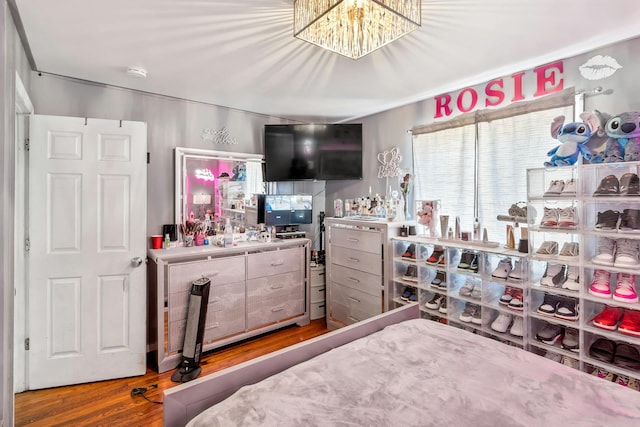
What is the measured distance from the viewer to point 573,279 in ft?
6.37

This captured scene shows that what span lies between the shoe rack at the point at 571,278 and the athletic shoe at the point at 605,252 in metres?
0.01

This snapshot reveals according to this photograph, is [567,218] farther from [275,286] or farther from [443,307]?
[275,286]

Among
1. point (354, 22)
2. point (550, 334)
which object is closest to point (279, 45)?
point (354, 22)

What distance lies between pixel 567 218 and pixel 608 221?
0.63ft

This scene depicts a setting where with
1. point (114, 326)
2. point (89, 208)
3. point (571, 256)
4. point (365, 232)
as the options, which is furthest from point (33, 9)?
point (571, 256)

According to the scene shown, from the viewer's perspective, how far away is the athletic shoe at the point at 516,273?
2162 mm

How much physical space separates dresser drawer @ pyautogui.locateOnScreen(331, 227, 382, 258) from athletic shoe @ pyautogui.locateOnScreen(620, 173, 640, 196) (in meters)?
1.67

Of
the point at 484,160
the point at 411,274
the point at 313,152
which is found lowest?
the point at 411,274

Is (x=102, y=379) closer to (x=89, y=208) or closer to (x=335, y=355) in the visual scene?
(x=89, y=208)

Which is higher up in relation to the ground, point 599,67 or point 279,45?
point 279,45

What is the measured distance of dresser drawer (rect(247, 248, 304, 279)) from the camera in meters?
3.16

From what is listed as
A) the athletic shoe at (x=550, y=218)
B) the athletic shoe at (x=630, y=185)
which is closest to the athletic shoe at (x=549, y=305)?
the athletic shoe at (x=550, y=218)

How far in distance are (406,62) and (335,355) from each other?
2.08 meters

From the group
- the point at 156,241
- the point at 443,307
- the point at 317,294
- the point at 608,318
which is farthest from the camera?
the point at 317,294
